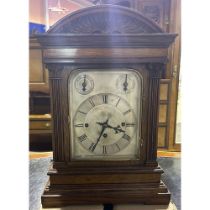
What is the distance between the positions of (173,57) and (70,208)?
71 centimetres

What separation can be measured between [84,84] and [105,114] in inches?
3.7

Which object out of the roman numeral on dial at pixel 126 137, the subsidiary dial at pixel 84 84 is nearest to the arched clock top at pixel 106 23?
the subsidiary dial at pixel 84 84

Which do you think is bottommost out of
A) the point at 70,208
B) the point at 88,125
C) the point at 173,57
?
the point at 70,208

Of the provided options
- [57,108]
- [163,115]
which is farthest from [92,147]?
[163,115]

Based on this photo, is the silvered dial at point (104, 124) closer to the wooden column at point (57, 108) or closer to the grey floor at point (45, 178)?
the wooden column at point (57, 108)

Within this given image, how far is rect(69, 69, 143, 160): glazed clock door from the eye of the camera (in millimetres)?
646

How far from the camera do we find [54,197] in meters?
0.66

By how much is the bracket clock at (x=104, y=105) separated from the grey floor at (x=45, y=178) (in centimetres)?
5

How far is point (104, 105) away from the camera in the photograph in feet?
2.16

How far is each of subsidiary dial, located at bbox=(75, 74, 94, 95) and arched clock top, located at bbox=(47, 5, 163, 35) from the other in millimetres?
110
